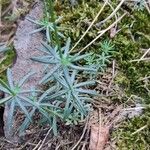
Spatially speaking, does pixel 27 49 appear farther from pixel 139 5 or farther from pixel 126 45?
pixel 139 5

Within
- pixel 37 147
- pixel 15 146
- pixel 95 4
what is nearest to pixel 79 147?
pixel 37 147

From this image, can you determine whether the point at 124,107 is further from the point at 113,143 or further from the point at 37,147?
the point at 37,147

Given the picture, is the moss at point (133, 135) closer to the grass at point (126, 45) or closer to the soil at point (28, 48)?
the grass at point (126, 45)

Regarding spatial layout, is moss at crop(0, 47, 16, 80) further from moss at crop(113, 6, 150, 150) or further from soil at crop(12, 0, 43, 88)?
moss at crop(113, 6, 150, 150)

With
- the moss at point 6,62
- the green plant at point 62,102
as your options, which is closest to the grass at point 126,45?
the moss at point 6,62

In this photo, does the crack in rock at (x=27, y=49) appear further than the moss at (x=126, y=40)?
Yes

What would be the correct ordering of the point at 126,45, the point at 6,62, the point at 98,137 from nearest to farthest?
the point at 98,137
the point at 126,45
the point at 6,62

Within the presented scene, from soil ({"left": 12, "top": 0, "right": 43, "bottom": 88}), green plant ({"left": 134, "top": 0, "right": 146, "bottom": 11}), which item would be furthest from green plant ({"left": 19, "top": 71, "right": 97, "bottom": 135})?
green plant ({"left": 134, "top": 0, "right": 146, "bottom": 11})

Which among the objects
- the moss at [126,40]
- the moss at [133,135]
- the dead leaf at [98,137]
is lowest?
the moss at [133,135]

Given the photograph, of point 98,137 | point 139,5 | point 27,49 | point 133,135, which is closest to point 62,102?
point 98,137

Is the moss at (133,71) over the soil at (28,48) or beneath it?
beneath

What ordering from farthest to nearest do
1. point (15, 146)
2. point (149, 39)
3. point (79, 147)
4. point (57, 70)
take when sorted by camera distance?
1. point (149, 39)
2. point (15, 146)
3. point (79, 147)
4. point (57, 70)
